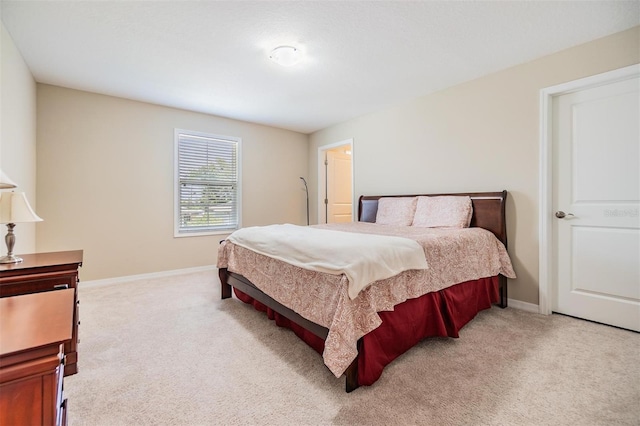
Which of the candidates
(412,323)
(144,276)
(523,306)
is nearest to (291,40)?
(412,323)

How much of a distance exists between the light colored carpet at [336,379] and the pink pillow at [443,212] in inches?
37.8

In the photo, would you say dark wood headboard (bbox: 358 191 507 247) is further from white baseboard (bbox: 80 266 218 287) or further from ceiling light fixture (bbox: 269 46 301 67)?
white baseboard (bbox: 80 266 218 287)

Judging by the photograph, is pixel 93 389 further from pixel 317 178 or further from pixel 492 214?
pixel 317 178

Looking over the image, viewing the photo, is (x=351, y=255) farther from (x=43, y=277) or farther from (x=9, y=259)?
(x=9, y=259)

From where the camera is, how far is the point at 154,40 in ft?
7.80

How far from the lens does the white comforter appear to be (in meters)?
1.57

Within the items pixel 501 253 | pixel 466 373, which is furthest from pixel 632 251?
pixel 466 373

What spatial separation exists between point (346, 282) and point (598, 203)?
242 centimetres

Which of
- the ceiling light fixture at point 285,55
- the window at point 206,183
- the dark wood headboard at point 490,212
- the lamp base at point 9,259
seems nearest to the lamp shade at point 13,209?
the lamp base at point 9,259

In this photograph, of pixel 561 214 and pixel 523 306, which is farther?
pixel 523 306

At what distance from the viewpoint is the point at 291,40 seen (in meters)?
2.37

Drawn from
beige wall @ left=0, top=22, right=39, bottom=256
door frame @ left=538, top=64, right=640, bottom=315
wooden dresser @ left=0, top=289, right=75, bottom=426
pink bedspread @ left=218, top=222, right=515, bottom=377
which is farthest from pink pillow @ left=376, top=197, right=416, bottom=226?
beige wall @ left=0, top=22, right=39, bottom=256

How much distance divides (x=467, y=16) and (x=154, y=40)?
2.47 metres

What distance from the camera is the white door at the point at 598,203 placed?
2254mm
